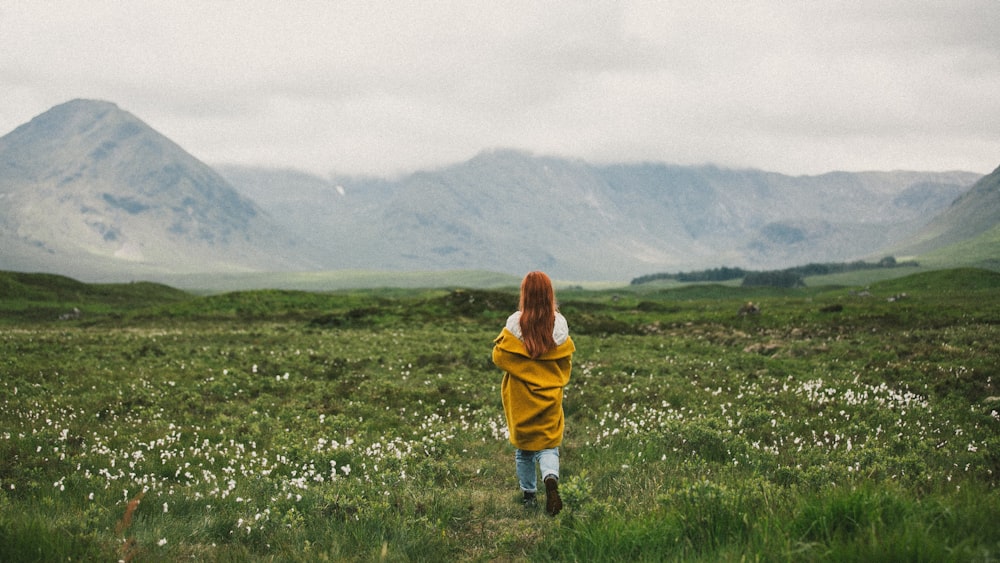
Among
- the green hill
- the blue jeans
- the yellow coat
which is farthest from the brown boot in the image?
the green hill

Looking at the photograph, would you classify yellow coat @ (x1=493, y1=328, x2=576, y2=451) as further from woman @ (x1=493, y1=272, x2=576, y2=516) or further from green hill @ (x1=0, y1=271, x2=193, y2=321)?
green hill @ (x1=0, y1=271, x2=193, y2=321)

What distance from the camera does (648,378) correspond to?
783 inches

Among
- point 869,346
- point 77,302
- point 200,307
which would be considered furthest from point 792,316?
point 77,302

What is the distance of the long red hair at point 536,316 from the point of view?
8.89 meters

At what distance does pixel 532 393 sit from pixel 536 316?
3.90 ft

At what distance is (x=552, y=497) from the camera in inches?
320

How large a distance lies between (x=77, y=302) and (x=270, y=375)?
72.5 m

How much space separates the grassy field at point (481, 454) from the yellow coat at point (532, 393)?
1.00 metres

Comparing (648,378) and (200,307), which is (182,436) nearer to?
(648,378)

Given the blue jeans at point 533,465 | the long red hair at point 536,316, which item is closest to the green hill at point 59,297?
the blue jeans at point 533,465

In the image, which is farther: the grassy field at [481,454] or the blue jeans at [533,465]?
the blue jeans at [533,465]

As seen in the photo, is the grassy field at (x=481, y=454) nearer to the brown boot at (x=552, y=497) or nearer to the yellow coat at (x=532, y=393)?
the brown boot at (x=552, y=497)

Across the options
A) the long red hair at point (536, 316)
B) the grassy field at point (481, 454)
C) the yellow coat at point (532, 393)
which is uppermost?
the long red hair at point (536, 316)

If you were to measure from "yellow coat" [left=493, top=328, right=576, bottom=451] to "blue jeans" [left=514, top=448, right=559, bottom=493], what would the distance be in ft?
0.44
